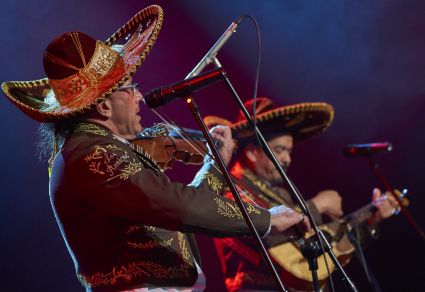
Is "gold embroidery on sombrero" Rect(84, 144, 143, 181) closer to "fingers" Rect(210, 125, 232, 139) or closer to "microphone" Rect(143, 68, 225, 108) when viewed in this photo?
"microphone" Rect(143, 68, 225, 108)

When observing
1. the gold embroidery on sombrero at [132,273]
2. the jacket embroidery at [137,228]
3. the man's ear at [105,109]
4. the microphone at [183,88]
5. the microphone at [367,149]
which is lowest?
the microphone at [367,149]

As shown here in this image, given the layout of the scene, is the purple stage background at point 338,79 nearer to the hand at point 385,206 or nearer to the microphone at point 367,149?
the hand at point 385,206

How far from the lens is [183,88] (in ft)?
6.89

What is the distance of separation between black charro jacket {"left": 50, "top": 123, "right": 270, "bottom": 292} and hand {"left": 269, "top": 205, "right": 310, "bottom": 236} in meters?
0.04

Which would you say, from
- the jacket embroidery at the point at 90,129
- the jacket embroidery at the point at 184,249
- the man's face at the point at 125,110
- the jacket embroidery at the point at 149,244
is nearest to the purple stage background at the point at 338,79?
the man's face at the point at 125,110

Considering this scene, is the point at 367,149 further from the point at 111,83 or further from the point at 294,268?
the point at 111,83

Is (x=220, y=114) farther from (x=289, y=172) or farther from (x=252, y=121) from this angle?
(x=252, y=121)

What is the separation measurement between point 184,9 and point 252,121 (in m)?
3.02

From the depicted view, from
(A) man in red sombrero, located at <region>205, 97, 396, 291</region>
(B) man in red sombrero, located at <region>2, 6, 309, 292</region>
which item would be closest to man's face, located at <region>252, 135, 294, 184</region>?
(A) man in red sombrero, located at <region>205, 97, 396, 291</region>

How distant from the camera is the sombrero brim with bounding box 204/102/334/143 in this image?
439 cm

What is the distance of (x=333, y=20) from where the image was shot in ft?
18.0

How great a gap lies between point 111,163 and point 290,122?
9.12ft

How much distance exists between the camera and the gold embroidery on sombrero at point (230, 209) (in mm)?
2059

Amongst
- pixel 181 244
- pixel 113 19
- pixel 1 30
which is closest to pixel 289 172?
pixel 113 19
